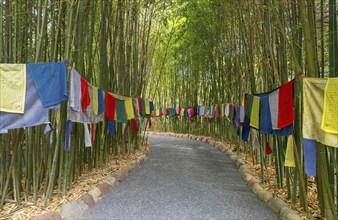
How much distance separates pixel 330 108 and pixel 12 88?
2.27 meters

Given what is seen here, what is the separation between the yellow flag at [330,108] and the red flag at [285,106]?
522mm

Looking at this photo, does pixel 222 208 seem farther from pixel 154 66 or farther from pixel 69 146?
pixel 154 66

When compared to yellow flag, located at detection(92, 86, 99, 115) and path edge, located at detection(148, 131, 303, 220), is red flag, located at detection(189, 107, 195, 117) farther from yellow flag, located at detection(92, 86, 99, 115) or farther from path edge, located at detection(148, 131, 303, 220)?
yellow flag, located at detection(92, 86, 99, 115)

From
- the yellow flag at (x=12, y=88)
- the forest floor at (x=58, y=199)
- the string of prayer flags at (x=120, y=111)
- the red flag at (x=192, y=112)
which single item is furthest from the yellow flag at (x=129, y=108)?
the red flag at (x=192, y=112)

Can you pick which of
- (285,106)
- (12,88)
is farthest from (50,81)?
(285,106)

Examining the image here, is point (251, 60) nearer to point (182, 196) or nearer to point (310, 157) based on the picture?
point (182, 196)

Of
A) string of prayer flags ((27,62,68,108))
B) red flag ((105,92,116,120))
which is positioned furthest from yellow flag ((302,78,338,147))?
red flag ((105,92,116,120))

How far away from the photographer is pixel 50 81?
8.23 ft

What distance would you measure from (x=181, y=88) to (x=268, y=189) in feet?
28.0

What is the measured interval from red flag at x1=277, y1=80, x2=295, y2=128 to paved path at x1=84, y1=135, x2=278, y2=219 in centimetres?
82

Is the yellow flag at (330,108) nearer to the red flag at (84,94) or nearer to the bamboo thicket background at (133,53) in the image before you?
the bamboo thicket background at (133,53)

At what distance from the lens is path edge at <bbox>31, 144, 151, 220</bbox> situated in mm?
2393

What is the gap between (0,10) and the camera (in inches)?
103

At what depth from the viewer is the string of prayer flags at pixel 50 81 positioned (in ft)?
7.97
